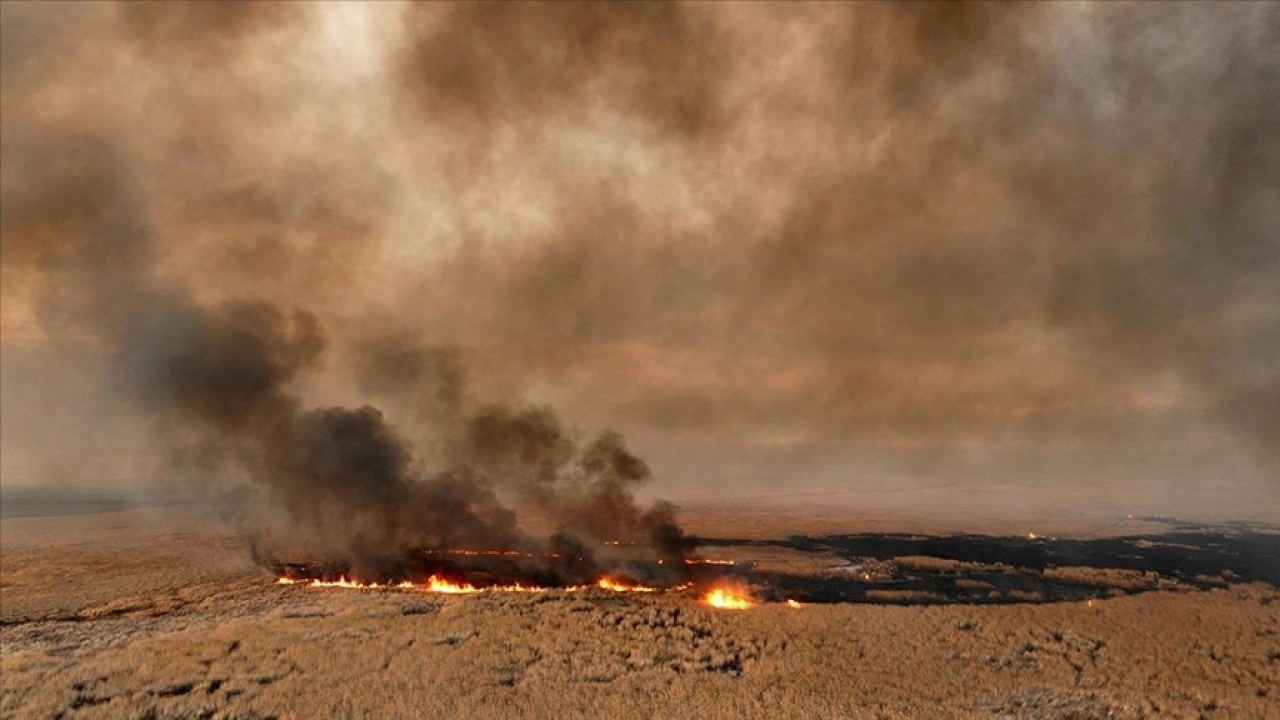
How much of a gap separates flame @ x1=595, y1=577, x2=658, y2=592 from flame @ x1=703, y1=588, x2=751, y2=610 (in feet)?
14.8

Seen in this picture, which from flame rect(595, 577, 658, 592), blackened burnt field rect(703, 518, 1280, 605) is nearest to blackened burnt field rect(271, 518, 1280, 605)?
blackened burnt field rect(703, 518, 1280, 605)

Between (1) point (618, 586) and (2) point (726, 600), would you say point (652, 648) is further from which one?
(1) point (618, 586)

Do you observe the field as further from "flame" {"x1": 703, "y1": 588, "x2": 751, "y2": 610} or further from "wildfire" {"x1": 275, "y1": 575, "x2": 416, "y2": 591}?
"wildfire" {"x1": 275, "y1": 575, "x2": 416, "y2": 591}

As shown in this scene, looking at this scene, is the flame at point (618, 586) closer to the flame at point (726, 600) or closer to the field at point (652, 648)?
the field at point (652, 648)

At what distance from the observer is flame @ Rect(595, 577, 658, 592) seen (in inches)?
2003

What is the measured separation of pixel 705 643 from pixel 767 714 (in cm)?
970

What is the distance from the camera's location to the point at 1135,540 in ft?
289

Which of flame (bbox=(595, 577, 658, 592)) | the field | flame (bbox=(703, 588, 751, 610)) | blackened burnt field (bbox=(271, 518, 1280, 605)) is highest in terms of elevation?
blackened burnt field (bbox=(271, 518, 1280, 605))

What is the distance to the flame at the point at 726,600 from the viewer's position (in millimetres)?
45469

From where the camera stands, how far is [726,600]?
47875mm

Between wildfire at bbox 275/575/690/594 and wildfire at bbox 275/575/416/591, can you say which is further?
wildfire at bbox 275/575/416/591

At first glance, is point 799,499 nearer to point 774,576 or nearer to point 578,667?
point 774,576

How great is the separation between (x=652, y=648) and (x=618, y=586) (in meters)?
18.5

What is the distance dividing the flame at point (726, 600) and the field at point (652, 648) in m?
1.65
